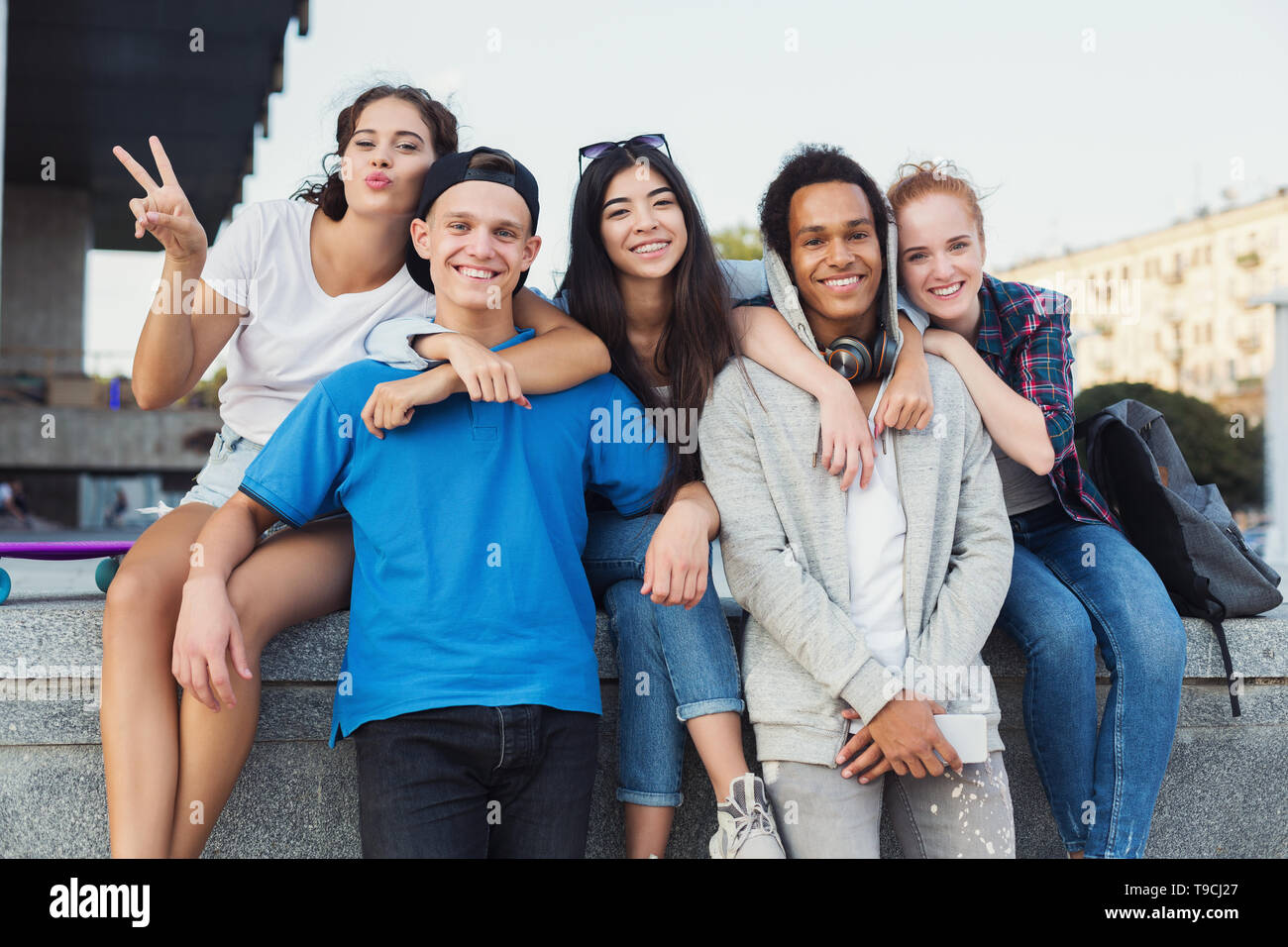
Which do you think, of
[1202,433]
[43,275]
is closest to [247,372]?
[1202,433]

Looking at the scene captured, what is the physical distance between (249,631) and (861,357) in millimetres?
1473

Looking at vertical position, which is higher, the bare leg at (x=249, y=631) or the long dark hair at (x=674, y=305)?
the long dark hair at (x=674, y=305)

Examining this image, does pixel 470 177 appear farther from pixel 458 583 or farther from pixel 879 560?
pixel 879 560

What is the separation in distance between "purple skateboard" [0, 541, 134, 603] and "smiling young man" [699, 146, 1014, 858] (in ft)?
4.79

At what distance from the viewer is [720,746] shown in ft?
7.23

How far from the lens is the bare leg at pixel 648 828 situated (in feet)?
7.58

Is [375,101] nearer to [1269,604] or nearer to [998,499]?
[998,499]

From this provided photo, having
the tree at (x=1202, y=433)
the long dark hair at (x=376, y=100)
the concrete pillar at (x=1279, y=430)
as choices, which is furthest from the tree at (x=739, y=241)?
the long dark hair at (x=376, y=100)

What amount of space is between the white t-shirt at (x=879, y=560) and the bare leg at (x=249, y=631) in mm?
1147

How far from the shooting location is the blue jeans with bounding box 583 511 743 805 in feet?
7.40

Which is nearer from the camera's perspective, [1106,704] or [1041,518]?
[1106,704]

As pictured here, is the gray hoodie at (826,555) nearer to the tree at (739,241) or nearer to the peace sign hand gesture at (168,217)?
the peace sign hand gesture at (168,217)

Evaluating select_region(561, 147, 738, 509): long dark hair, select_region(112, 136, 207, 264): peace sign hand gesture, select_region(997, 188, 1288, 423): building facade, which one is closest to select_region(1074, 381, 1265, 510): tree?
select_region(561, 147, 738, 509): long dark hair

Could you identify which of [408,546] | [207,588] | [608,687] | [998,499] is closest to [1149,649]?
[998,499]
